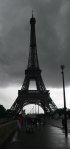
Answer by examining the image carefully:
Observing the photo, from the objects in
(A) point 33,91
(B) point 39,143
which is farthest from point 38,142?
(A) point 33,91

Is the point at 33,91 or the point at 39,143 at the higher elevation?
the point at 33,91

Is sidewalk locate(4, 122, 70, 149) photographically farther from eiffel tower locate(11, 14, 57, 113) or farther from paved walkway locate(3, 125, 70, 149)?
eiffel tower locate(11, 14, 57, 113)

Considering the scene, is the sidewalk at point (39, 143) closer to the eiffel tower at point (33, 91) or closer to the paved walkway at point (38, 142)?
the paved walkway at point (38, 142)

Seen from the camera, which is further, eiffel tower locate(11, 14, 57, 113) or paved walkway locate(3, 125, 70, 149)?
eiffel tower locate(11, 14, 57, 113)

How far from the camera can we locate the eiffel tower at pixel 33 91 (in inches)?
4040

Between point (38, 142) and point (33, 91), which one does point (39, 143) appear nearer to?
point (38, 142)

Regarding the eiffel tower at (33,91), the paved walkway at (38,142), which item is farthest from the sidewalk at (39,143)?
the eiffel tower at (33,91)

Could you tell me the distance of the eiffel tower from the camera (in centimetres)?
10262

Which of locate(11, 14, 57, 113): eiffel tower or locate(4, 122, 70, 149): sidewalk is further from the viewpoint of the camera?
locate(11, 14, 57, 113): eiffel tower

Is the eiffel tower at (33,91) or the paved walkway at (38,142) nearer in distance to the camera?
the paved walkway at (38,142)

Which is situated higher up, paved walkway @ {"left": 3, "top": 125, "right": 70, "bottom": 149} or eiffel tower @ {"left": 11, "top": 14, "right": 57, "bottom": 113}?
eiffel tower @ {"left": 11, "top": 14, "right": 57, "bottom": 113}

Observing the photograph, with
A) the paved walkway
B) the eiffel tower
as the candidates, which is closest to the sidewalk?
the paved walkway

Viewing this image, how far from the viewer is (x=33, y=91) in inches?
4257

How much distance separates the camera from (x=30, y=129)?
39375 millimetres
